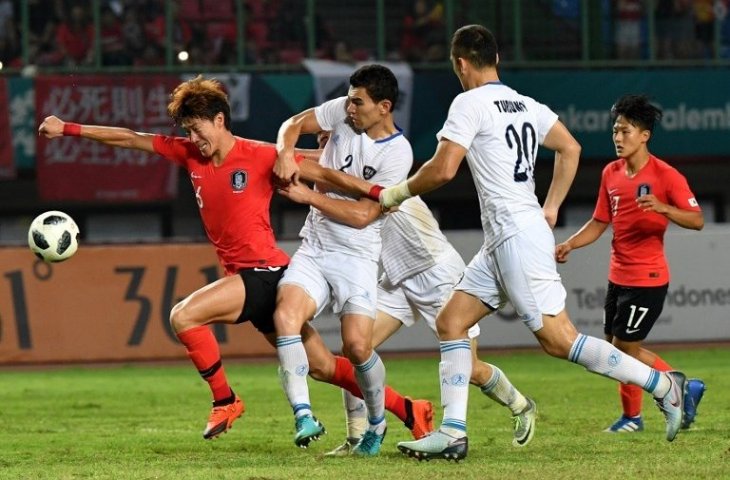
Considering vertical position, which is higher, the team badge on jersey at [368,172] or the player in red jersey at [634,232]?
the team badge on jersey at [368,172]

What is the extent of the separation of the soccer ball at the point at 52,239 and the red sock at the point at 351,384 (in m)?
1.76

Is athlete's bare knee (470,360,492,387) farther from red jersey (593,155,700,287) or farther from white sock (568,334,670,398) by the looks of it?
red jersey (593,155,700,287)

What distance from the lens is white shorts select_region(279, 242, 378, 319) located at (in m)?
7.73

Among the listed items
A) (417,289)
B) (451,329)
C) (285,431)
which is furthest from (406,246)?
(285,431)

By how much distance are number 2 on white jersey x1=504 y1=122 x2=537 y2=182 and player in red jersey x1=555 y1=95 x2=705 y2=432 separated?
188cm

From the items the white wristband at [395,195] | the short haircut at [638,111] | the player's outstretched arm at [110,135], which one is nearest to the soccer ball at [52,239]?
the player's outstretched arm at [110,135]

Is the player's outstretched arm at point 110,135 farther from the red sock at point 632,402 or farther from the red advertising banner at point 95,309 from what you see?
the red advertising banner at point 95,309

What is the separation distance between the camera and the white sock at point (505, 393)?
822 cm

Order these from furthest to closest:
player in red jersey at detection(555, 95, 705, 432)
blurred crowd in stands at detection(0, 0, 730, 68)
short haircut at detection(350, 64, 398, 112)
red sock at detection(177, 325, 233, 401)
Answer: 1. blurred crowd in stands at detection(0, 0, 730, 68)
2. player in red jersey at detection(555, 95, 705, 432)
3. short haircut at detection(350, 64, 398, 112)
4. red sock at detection(177, 325, 233, 401)

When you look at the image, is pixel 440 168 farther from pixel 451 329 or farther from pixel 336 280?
pixel 336 280

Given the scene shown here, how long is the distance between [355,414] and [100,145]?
1325cm

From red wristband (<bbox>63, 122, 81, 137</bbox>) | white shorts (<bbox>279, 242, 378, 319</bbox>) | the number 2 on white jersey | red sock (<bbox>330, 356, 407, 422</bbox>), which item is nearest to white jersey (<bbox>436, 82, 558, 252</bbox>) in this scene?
the number 2 on white jersey

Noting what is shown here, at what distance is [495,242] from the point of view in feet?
24.0

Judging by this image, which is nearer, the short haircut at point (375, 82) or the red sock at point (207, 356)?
the red sock at point (207, 356)
